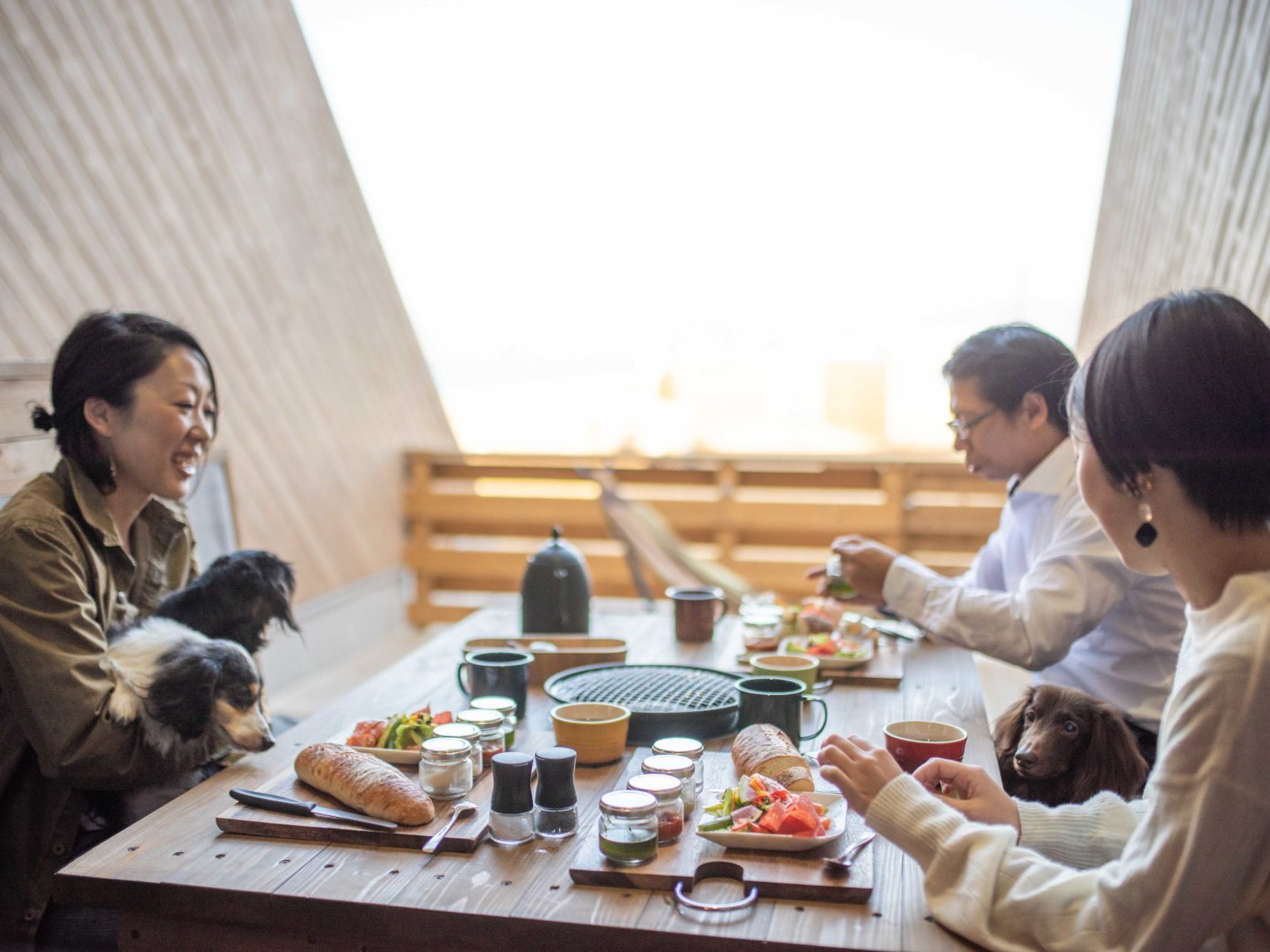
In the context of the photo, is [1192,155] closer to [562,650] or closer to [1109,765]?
[1109,765]

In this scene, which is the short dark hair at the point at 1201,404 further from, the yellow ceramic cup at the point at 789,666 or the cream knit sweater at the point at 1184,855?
the yellow ceramic cup at the point at 789,666

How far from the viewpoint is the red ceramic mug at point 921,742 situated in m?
1.48

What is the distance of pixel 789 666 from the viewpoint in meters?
1.98

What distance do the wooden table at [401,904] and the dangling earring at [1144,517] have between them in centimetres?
45

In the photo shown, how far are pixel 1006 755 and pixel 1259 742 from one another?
31.7 inches

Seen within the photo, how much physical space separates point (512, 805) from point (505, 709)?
369 mm

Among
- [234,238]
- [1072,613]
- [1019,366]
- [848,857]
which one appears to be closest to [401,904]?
[848,857]

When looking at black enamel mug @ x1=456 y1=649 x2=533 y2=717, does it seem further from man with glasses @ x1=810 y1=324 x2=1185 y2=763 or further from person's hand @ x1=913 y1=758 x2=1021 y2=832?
man with glasses @ x1=810 y1=324 x2=1185 y2=763

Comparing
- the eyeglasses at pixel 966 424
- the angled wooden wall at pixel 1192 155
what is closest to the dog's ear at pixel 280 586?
the eyeglasses at pixel 966 424

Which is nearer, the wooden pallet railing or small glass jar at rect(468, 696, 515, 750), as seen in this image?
small glass jar at rect(468, 696, 515, 750)

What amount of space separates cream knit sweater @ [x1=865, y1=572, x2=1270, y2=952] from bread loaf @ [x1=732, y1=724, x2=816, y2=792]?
0.24 m

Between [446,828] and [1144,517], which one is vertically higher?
[1144,517]

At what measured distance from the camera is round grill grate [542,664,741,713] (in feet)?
5.73

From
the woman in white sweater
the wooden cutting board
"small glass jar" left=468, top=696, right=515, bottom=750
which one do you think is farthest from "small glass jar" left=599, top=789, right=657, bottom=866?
"small glass jar" left=468, top=696, right=515, bottom=750
